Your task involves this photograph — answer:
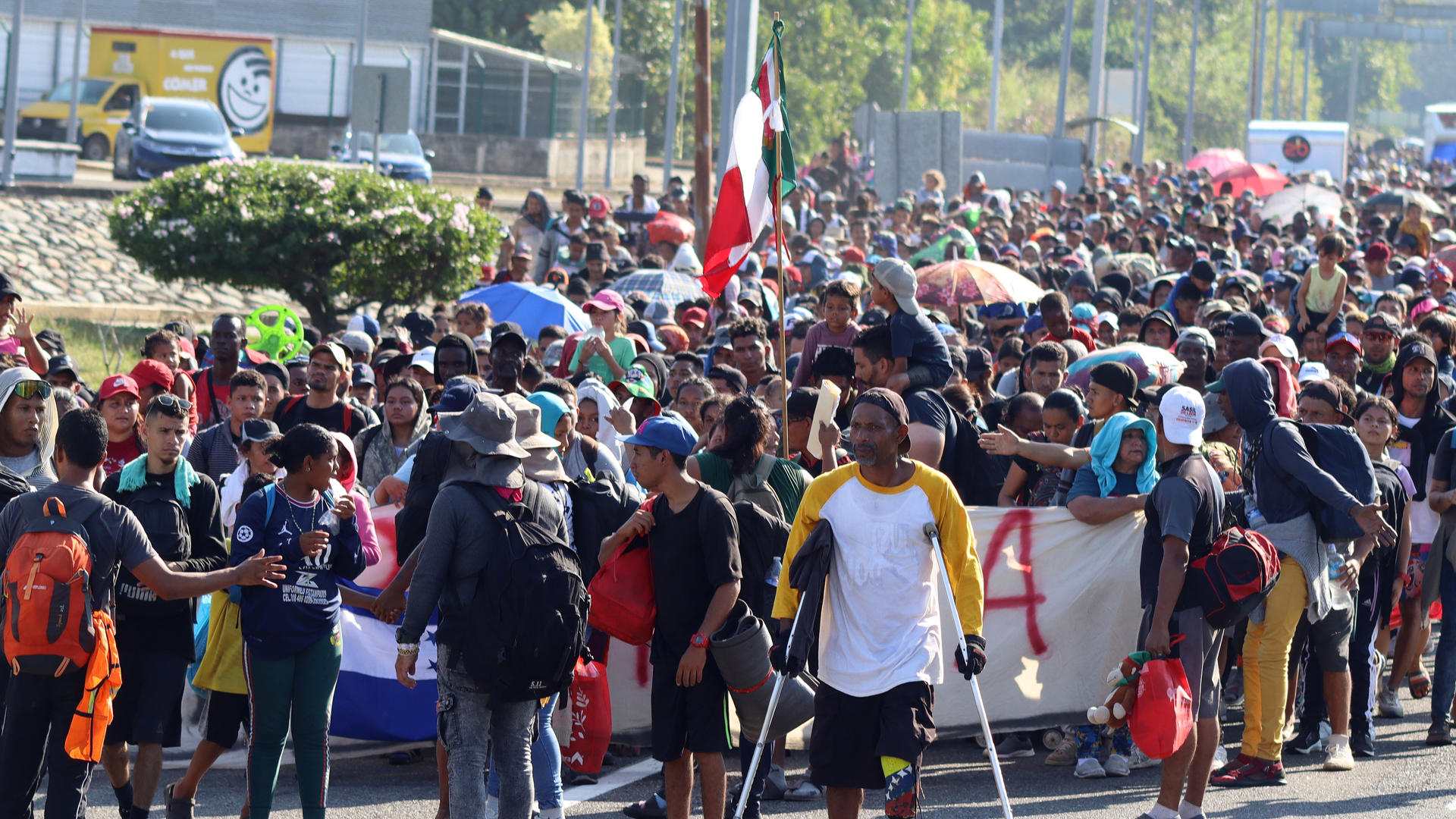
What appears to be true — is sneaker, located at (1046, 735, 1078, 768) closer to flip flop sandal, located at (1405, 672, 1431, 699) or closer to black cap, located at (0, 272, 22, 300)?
flip flop sandal, located at (1405, 672, 1431, 699)

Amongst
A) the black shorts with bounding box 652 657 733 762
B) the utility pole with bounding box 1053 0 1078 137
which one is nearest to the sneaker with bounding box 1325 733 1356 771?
the black shorts with bounding box 652 657 733 762

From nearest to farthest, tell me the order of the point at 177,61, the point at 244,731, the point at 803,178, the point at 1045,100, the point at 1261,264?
the point at 244,731 → the point at 1261,264 → the point at 803,178 → the point at 177,61 → the point at 1045,100

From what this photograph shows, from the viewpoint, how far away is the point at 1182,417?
23.7 feet

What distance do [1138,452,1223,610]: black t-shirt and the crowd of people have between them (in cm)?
1

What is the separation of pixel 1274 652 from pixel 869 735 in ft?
7.57

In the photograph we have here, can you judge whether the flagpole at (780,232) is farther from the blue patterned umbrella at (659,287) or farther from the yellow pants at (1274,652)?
the blue patterned umbrella at (659,287)

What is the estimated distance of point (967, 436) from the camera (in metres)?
8.96

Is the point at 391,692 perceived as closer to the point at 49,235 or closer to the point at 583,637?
the point at 583,637

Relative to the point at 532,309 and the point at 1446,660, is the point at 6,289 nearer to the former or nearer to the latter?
the point at 532,309

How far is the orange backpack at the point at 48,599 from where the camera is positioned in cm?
614

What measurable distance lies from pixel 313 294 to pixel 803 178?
1318 centimetres

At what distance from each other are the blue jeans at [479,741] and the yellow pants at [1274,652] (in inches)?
121

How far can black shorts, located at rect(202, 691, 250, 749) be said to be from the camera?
686 cm

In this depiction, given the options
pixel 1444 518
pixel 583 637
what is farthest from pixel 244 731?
pixel 1444 518
